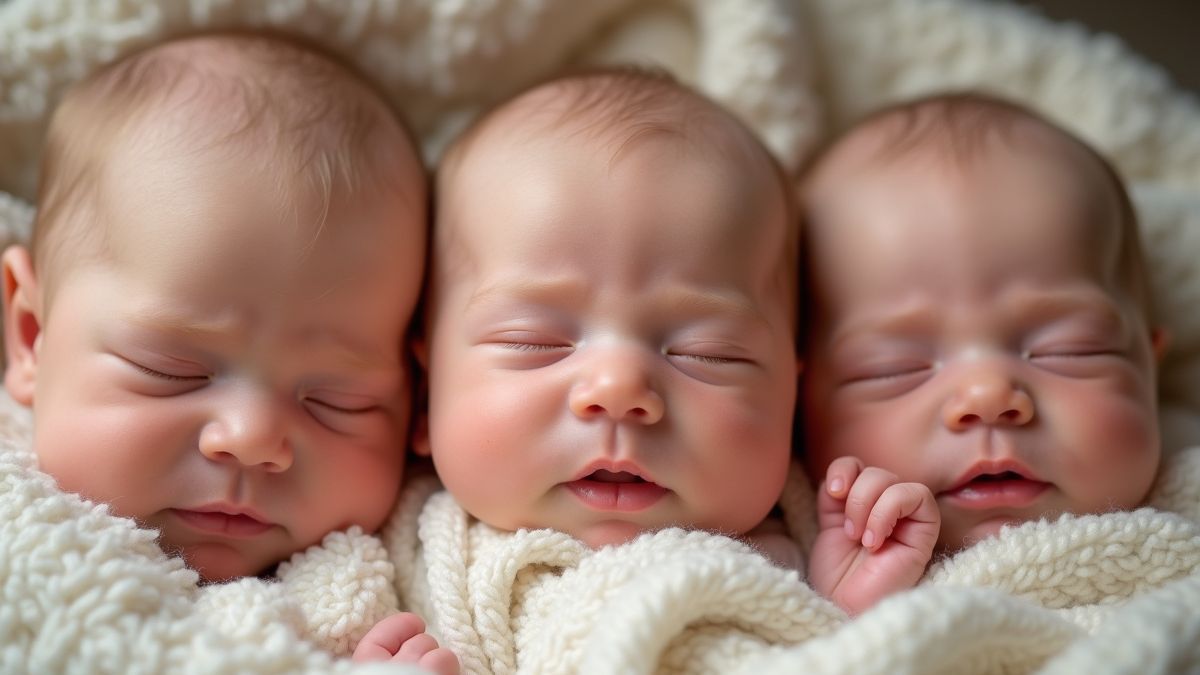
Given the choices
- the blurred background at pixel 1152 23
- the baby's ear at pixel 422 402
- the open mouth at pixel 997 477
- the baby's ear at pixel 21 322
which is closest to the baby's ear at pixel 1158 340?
the open mouth at pixel 997 477

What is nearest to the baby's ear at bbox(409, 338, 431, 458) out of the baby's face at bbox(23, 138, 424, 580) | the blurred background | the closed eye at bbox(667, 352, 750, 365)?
the baby's face at bbox(23, 138, 424, 580)

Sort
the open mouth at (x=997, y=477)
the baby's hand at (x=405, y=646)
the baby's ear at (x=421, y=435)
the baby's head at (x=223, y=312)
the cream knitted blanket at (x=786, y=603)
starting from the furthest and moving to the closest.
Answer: the baby's ear at (x=421, y=435) < the open mouth at (x=997, y=477) < the baby's head at (x=223, y=312) < the baby's hand at (x=405, y=646) < the cream knitted blanket at (x=786, y=603)

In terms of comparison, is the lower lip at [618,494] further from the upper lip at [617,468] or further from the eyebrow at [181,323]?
the eyebrow at [181,323]

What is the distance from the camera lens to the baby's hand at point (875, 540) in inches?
51.7

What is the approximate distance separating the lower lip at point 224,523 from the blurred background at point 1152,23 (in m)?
1.81

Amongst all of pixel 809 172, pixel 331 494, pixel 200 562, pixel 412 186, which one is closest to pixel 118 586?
pixel 200 562

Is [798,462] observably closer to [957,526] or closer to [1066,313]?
[957,526]

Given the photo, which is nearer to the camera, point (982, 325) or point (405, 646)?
point (405, 646)

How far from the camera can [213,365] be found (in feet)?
4.34

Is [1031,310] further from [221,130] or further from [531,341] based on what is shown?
[221,130]

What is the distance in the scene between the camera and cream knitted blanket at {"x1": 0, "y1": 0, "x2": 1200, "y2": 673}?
1.10m

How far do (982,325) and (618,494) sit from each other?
0.53m

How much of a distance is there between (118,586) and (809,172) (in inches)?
44.3

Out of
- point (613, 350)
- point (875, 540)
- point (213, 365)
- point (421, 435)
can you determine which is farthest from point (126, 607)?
point (875, 540)
